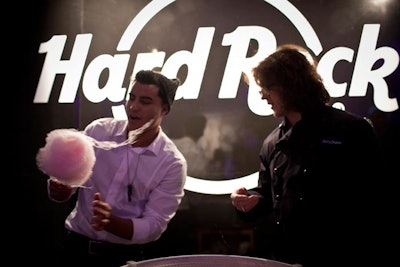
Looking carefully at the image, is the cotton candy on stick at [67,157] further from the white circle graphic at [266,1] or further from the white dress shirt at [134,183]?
the white circle graphic at [266,1]

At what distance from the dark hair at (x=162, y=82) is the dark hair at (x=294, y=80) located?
597 millimetres

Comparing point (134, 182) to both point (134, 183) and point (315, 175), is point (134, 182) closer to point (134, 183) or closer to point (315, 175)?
point (134, 183)

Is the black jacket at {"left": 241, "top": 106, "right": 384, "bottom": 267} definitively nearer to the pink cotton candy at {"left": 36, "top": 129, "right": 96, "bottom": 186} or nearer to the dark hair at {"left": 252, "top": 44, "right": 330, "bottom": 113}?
the dark hair at {"left": 252, "top": 44, "right": 330, "bottom": 113}

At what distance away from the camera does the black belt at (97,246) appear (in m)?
2.19

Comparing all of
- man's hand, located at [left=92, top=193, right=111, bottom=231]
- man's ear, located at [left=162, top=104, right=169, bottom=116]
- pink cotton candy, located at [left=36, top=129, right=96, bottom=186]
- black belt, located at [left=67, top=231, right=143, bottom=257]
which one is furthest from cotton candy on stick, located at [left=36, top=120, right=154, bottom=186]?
man's ear, located at [left=162, top=104, right=169, bottom=116]

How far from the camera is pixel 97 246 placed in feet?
7.17

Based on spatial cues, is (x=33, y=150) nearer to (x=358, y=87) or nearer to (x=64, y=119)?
(x=64, y=119)

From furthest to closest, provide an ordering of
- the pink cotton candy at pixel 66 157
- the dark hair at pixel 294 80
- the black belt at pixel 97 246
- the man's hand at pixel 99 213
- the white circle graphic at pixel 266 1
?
the white circle graphic at pixel 266 1 < the black belt at pixel 97 246 < the dark hair at pixel 294 80 < the pink cotton candy at pixel 66 157 < the man's hand at pixel 99 213

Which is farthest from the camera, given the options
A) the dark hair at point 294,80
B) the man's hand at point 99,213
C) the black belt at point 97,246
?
the black belt at point 97,246

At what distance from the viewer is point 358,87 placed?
88.1 inches

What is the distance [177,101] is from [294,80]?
0.75 meters

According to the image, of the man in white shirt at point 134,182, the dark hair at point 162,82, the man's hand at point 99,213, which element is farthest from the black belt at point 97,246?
the dark hair at point 162,82

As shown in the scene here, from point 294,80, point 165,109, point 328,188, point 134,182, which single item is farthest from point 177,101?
point 328,188

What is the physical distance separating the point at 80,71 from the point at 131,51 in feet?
1.15
